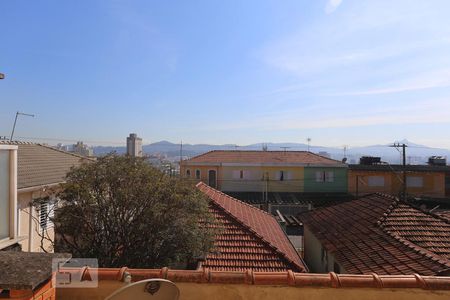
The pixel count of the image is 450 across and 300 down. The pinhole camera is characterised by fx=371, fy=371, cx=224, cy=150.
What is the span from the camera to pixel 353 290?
3920mm

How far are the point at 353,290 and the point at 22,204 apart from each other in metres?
12.1

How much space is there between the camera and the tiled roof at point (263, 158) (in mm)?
40906

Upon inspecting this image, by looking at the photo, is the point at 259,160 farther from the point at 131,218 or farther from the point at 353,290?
the point at 353,290

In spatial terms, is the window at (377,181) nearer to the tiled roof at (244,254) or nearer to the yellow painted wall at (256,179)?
the yellow painted wall at (256,179)

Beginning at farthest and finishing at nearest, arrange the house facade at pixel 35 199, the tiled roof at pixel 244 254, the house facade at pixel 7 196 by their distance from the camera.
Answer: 1. the house facade at pixel 35 199
2. the tiled roof at pixel 244 254
3. the house facade at pixel 7 196

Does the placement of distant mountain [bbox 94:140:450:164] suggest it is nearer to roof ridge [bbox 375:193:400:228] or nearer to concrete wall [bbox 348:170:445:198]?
concrete wall [bbox 348:170:445:198]

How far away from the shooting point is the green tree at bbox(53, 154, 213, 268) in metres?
8.55

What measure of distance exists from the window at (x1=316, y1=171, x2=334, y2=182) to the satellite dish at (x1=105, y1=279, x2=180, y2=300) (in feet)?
127

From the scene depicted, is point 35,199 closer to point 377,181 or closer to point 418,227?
point 418,227

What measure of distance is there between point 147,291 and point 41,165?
51.6ft

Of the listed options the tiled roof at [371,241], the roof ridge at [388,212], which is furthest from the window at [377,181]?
the roof ridge at [388,212]

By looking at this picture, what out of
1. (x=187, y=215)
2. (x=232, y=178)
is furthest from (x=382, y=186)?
(x=187, y=215)

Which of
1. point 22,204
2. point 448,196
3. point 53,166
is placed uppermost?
point 53,166

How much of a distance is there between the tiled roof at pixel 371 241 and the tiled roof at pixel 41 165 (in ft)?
27.8
